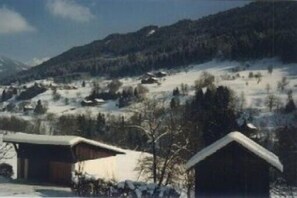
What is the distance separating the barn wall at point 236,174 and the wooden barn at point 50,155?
254 cm

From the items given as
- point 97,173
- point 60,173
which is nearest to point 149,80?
point 97,173

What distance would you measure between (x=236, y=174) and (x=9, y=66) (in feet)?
13.6

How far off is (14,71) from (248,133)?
3990 mm

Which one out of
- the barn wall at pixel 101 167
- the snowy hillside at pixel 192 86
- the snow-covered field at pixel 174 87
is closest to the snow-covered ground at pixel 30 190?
the snow-covered field at pixel 174 87

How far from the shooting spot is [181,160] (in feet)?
37.4

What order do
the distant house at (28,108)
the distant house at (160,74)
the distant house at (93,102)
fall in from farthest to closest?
the distant house at (160,74)
the distant house at (93,102)
the distant house at (28,108)

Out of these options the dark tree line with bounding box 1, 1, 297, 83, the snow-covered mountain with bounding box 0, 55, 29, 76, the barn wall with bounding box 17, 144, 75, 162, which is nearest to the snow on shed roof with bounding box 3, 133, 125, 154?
the barn wall with bounding box 17, 144, 75, 162

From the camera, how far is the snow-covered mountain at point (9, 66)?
10.5 metres

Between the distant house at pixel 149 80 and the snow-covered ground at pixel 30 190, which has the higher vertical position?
the distant house at pixel 149 80

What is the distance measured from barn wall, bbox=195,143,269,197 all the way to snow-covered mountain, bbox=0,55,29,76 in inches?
137

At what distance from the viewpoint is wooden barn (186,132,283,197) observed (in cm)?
950

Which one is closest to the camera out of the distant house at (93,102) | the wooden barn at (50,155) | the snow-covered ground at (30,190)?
the snow-covered ground at (30,190)

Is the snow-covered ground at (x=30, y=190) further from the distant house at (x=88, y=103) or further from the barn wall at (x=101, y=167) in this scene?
the distant house at (x=88, y=103)

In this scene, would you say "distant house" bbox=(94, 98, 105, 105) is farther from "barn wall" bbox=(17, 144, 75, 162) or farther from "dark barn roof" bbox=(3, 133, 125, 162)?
"barn wall" bbox=(17, 144, 75, 162)
